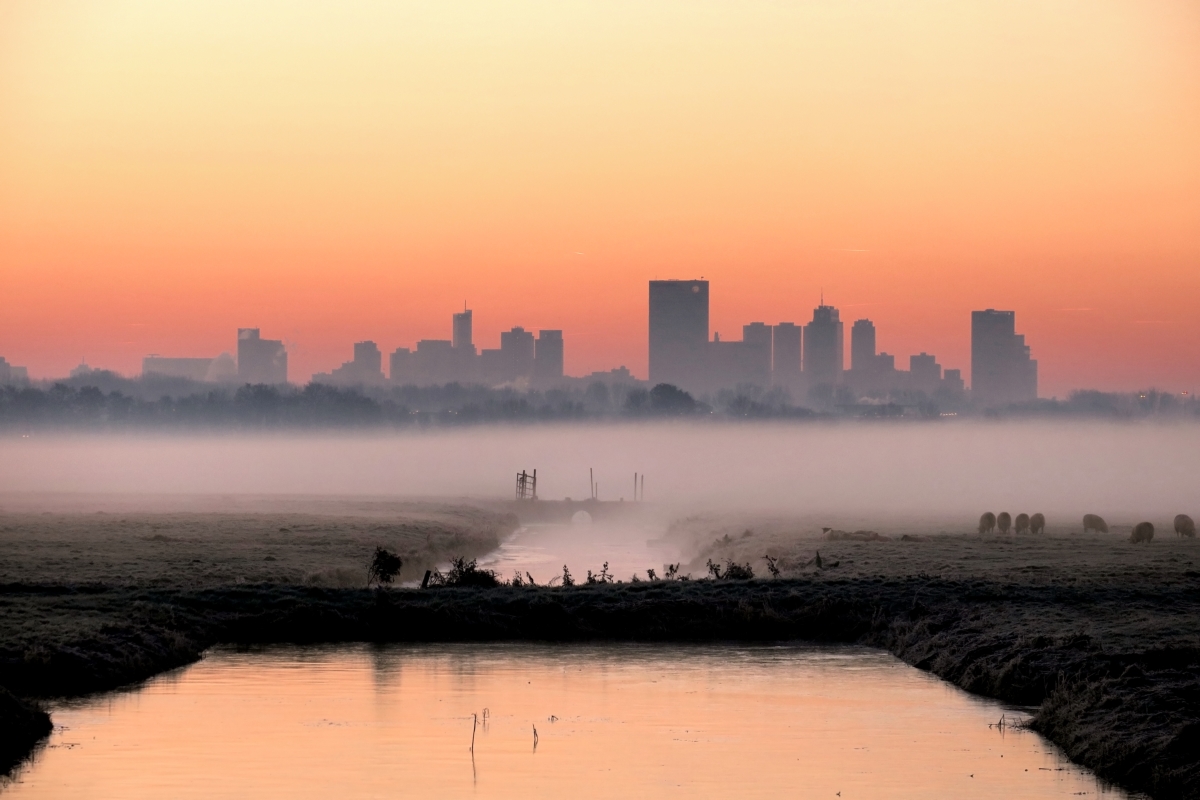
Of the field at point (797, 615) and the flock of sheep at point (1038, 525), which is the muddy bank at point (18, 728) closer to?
the field at point (797, 615)

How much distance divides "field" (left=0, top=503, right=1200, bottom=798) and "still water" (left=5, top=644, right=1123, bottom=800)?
125cm

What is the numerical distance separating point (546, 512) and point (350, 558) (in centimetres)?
8272

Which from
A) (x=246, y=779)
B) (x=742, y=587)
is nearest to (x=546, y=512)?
(x=742, y=587)

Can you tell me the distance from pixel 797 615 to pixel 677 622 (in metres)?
3.73

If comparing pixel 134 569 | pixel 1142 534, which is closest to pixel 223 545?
pixel 134 569

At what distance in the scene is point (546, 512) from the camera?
15275cm

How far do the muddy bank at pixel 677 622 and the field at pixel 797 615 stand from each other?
64 mm

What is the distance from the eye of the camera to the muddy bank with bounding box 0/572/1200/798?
34.8 m

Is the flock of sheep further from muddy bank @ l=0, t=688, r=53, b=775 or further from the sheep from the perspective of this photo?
muddy bank @ l=0, t=688, r=53, b=775

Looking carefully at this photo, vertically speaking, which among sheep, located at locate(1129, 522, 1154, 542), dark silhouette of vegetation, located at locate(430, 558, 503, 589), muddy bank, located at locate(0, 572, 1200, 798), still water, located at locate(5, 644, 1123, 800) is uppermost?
sheep, located at locate(1129, 522, 1154, 542)

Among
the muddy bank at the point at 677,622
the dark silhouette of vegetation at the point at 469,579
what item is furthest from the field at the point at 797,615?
the dark silhouette of vegetation at the point at 469,579

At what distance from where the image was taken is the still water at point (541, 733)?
1015 inches

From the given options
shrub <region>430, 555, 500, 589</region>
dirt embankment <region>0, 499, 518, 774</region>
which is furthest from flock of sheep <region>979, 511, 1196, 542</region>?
shrub <region>430, 555, 500, 589</region>

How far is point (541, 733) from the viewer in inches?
1190
